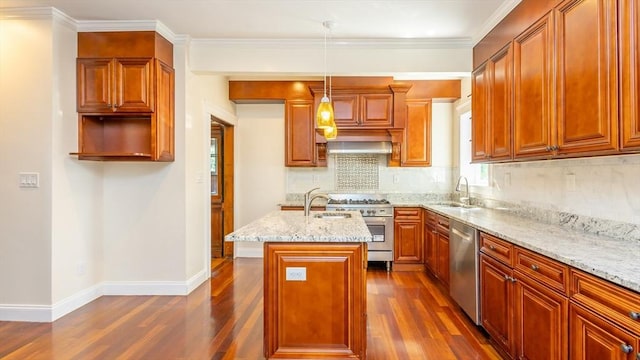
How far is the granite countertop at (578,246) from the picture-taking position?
4.63 ft

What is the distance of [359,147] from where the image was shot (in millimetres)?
5027

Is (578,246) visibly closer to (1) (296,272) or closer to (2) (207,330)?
(1) (296,272)

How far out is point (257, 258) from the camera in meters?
5.31

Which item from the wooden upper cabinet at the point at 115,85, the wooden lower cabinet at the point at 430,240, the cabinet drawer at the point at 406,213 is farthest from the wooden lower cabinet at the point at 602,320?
the wooden upper cabinet at the point at 115,85

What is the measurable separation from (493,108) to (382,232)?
221cm

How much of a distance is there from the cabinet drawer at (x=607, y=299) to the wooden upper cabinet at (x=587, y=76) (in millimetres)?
674

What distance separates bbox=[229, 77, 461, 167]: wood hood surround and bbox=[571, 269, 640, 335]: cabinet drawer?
11.3 feet

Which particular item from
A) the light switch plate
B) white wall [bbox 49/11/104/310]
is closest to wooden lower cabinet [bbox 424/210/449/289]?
white wall [bbox 49/11/104/310]

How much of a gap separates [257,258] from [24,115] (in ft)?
10.7

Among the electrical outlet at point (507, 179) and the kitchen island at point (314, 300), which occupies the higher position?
the electrical outlet at point (507, 179)

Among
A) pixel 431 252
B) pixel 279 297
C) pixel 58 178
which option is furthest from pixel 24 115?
pixel 431 252

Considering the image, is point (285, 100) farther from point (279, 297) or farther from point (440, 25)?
point (279, 297)

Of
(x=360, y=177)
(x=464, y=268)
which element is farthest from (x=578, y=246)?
(x=360, y=177)

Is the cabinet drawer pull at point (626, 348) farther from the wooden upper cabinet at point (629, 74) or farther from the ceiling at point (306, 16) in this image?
the ceiling at point (306, 16)
